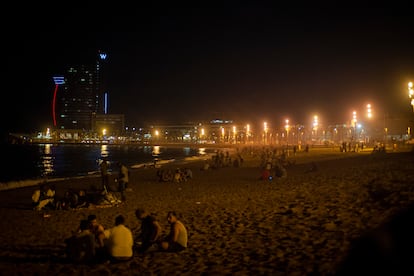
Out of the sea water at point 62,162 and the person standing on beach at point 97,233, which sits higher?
the person standing on beach at point 97,233

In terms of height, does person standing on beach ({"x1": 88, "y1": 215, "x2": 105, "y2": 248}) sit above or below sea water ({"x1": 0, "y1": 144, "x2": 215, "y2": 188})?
above

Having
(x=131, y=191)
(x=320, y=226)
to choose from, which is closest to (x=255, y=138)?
(x=131, y=191)

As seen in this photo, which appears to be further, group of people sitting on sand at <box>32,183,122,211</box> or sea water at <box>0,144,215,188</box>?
sea water at <box>0,144,215,188</box>

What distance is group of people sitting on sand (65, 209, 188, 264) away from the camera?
25.0 feet

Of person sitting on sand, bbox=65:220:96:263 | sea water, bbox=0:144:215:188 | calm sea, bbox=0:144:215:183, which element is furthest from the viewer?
calm sea, bbox=0:144:215:183

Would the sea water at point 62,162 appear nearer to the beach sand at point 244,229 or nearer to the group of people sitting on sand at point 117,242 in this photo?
the beach sand at point 244,229

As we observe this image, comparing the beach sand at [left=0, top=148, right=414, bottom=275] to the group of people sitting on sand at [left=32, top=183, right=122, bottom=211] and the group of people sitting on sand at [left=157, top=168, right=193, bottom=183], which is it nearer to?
the group of people sitting on sand at [left=32, top=183, right=122, bottom=211]

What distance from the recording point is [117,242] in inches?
300

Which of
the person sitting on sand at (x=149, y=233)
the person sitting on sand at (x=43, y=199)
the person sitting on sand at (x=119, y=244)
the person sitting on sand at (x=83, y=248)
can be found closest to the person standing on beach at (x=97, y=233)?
the person sitting on sand at (x=83, y=248)

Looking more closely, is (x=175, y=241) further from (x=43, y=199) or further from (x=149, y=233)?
(x=43, y=199)

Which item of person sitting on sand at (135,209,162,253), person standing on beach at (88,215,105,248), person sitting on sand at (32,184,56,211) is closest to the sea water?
person sitting on sand at (32,184,56,211)

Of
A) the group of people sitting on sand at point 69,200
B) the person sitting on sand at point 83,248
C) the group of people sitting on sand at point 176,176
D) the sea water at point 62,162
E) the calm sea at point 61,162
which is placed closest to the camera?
the person sitting on sand at point 83,248

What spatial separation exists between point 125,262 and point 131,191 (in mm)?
11811

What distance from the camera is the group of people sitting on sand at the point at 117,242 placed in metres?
7.61
